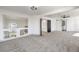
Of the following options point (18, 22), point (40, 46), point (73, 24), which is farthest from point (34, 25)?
point (73, 24)

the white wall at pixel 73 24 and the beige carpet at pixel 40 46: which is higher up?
the white wall at pixel 73 24

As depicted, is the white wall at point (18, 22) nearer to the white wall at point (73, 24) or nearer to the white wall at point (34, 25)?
the white wall at point (34, 25)

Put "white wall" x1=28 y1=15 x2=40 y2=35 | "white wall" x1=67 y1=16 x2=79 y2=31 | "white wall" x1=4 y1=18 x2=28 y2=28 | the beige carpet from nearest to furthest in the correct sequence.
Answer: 1. the beige carpet
2. "white wall" x1=4 y1=18 x2=28 y2=28
3. "white wall" x1=28 y1=15 x2=40 y2=35
4. "white wall" x1=67 y1=16 x2=79 y2=31

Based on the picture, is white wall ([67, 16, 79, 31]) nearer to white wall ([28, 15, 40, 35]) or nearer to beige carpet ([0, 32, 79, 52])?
white wall ([28, 15, 40, 35])

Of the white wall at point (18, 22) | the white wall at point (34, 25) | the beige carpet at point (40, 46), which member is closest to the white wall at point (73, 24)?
the white wall at point (34, 25)

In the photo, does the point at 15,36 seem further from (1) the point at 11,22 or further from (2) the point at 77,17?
(2) the point at 77,17

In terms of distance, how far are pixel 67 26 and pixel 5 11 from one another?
12.3 meters

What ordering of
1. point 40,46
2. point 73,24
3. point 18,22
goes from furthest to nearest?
1. point 73,24
2. point 18,22
3. point 40,46

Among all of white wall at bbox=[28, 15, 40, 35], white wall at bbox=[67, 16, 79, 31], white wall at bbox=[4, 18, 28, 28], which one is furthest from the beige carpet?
white wall at bbox=[67, 16, 79, 31]

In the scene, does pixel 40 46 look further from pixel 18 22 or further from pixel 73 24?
pixel 73 24

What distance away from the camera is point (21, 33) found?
9750 mm
